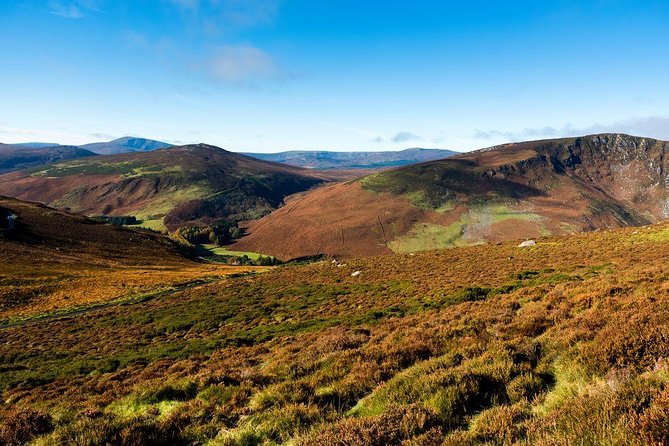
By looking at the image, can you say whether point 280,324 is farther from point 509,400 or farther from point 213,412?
point 509,400

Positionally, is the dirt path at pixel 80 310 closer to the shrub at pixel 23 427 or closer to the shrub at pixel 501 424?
the shrub at pixel 23 427

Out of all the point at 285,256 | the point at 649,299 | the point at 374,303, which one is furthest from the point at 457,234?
the point at 649,299

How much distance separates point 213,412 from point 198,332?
21.5m

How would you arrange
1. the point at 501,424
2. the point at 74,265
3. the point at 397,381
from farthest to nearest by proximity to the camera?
the point at 74,265
the point at 397,381
the point at 501,424

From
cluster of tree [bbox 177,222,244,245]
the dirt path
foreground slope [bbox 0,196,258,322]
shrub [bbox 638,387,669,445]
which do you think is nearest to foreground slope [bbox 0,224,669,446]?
shrub [bbox 638,387,669,445]

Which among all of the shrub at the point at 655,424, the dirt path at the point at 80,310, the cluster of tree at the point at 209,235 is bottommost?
the cluster of tree at the point at 209,235

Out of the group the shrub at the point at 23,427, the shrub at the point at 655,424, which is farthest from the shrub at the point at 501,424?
A: the shrub at the point at 23,427

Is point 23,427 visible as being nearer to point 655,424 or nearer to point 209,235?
point 655,424

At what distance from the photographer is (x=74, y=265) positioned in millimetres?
71875

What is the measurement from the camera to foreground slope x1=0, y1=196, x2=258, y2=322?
49.8m

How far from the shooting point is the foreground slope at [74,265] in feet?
163

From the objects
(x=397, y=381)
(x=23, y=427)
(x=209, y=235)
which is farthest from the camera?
(x=209, y=235)

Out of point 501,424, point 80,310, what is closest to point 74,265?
point 80,310

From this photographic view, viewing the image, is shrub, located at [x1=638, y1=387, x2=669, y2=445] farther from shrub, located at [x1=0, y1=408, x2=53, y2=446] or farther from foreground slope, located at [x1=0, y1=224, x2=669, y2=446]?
shrub, located at [x1=0, y1=408, x2=53, y2=446]
